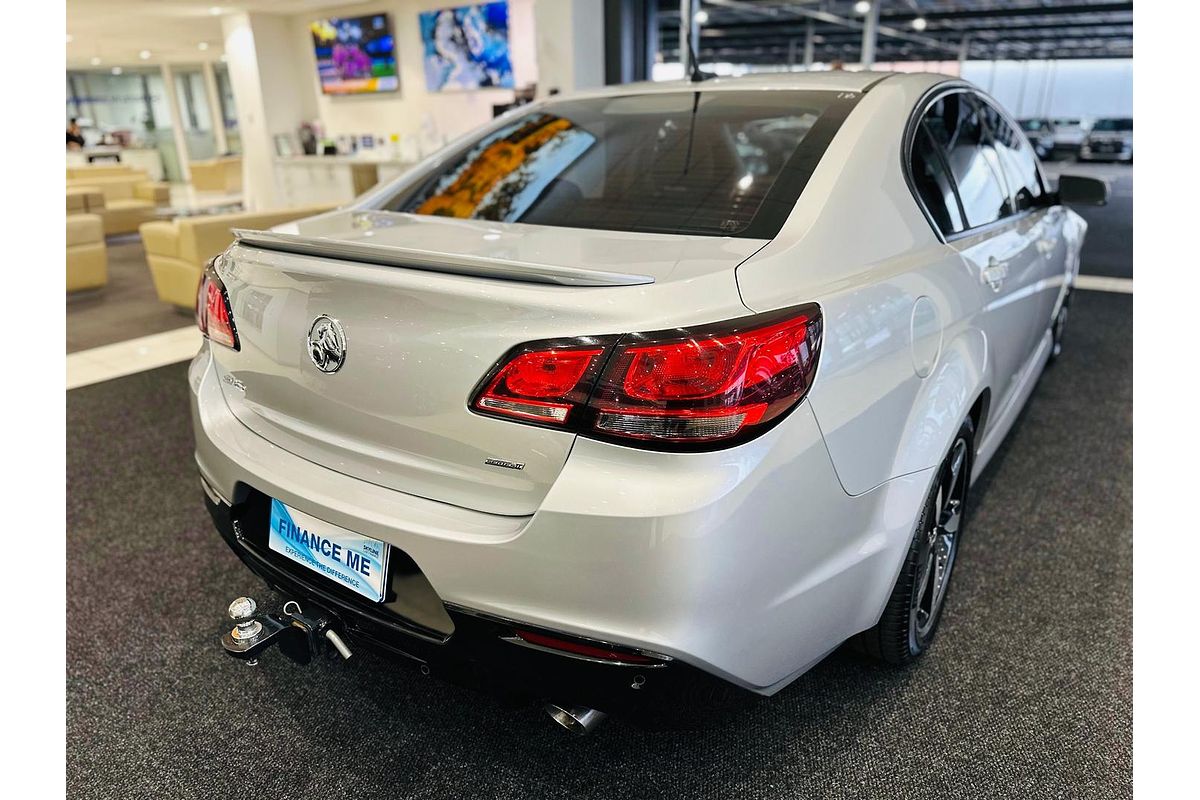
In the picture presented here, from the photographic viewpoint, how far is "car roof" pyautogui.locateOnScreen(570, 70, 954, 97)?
161 centimetres

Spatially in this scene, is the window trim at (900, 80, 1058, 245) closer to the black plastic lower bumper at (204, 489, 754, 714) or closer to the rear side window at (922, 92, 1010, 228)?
the rear side window at (922, 92, 1010, 228)

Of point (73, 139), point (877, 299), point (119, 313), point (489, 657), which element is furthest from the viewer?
point (73, 139)

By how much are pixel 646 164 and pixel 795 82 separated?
1.20 feet

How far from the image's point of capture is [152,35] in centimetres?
1233

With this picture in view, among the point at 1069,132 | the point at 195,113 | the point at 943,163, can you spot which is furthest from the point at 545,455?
the point at 195,113

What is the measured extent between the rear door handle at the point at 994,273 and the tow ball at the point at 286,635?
1416mm

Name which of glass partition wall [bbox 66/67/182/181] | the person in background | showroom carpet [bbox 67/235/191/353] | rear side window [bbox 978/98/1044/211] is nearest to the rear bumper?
rear side window [bbox 978/98/1044/211]

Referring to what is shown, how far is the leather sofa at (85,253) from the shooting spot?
5465 mm

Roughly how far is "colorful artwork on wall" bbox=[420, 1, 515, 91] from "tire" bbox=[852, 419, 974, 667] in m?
6.87

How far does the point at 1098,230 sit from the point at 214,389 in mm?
9135

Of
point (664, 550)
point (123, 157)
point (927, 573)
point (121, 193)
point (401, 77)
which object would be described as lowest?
point (927, 573)

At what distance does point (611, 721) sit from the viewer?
1.46 meters

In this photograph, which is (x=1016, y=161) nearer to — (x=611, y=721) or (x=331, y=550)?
(x=611, y=721)

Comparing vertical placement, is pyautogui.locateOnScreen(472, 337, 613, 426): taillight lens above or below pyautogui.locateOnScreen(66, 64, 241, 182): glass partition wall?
below
